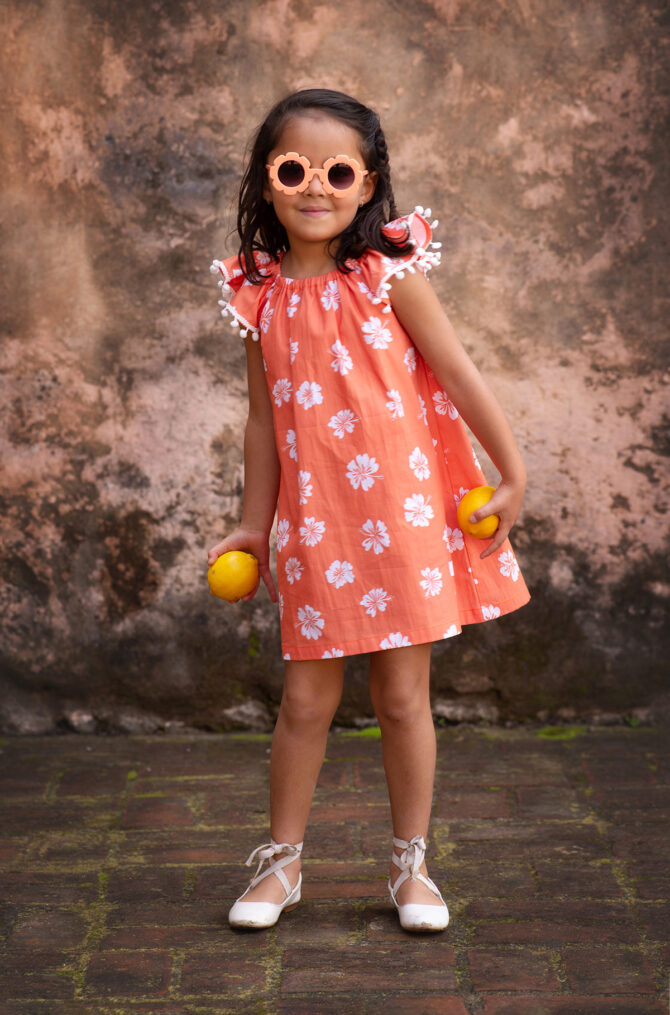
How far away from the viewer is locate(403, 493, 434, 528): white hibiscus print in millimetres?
2273

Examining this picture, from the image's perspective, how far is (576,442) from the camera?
→ 3.57m

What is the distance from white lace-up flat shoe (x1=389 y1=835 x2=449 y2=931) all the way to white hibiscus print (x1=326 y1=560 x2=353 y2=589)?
2.02ft

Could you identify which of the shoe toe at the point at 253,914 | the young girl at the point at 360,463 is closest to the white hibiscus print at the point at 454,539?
the young girl at the point at 360,463

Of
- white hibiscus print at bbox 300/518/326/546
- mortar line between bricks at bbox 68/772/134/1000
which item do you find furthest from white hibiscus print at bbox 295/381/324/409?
mortar line between bricks at bbox 68/772/134/1000

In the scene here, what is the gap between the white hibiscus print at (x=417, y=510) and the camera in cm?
227

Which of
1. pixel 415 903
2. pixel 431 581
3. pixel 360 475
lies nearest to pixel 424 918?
pixel 415 903

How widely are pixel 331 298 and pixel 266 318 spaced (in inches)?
6.5

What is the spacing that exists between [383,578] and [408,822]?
58 cm

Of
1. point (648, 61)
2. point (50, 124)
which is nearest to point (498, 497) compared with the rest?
point (648, 61)

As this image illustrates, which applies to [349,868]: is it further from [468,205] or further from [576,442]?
[468,205]

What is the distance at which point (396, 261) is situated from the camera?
7.53ft

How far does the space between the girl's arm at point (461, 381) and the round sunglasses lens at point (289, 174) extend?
30 cm

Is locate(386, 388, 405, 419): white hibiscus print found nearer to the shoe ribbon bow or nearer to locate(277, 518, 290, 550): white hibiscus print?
locate(277, 518, 290, 550): white hibiscus print

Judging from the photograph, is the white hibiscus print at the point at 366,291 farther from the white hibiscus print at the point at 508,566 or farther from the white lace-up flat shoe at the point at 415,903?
the white lace-up flat shoe at the point at 415,903
